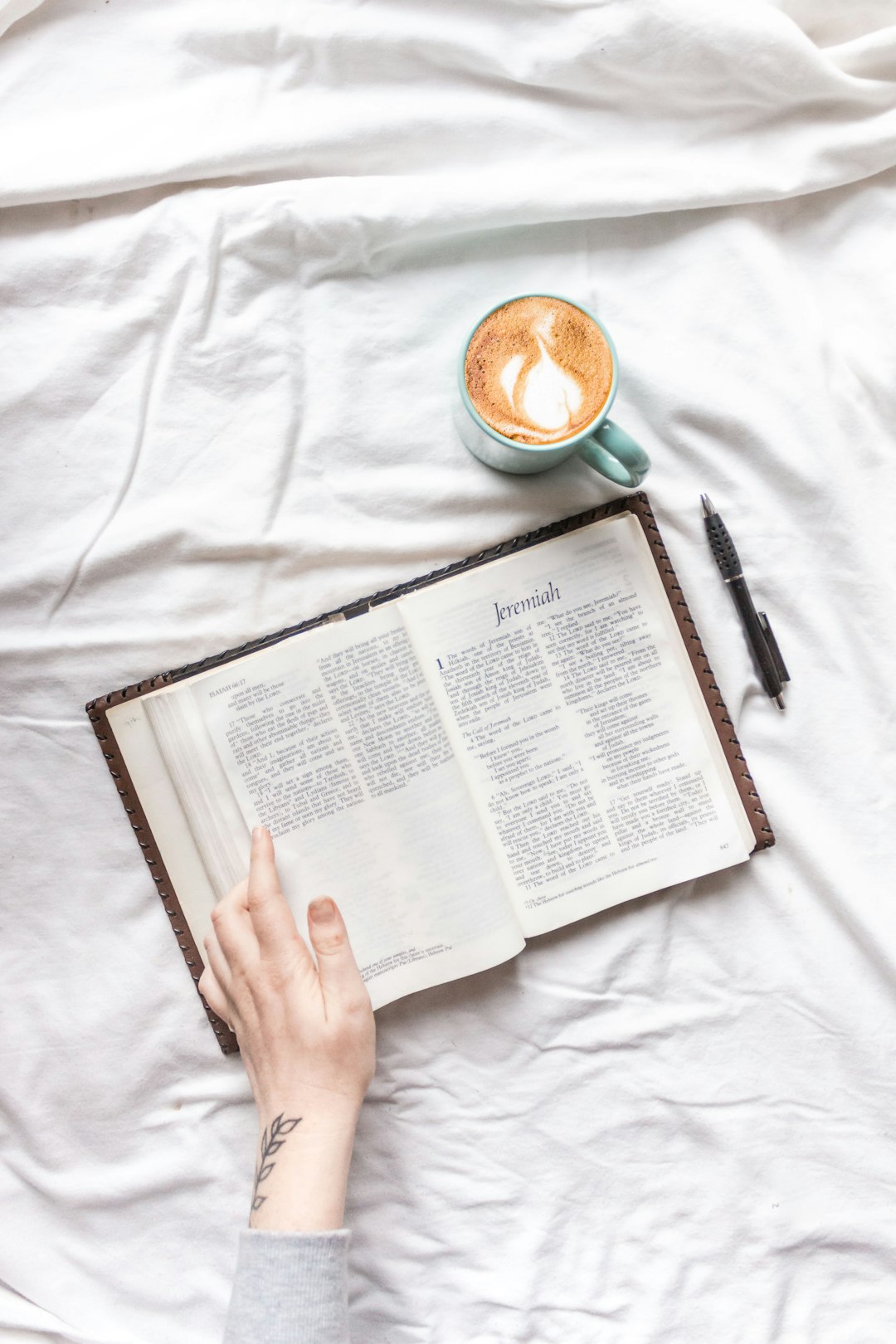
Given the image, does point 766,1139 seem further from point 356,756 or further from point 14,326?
point 14,326

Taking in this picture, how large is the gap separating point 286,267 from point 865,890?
2.19 ft

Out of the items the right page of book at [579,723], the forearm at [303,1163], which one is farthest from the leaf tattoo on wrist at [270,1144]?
the right page of book at [579,723]

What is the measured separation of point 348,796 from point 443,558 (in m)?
0.20

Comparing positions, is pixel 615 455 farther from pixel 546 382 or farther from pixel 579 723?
pixel 579 723

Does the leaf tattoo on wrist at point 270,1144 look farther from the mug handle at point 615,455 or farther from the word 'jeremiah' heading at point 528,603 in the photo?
the mug handle at point 615,455

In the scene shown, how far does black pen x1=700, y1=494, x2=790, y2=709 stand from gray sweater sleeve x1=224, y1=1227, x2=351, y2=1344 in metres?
0.51

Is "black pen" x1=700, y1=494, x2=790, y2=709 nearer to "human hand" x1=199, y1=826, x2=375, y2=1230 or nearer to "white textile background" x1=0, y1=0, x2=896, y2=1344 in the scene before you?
"white textile background" x1=0, y1=0, x2=896, y2=1344

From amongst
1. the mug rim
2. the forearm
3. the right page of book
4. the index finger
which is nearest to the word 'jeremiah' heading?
the right page of book

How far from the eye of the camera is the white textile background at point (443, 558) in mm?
723

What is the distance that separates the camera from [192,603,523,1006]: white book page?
2.35ft

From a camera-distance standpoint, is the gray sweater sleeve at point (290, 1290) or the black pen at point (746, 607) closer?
the gray sweater sleeve at point (290, 1290)

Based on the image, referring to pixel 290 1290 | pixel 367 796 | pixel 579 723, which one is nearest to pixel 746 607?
pixel 579 723

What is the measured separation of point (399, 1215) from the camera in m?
0.73

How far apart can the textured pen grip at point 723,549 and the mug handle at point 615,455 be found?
9cm
